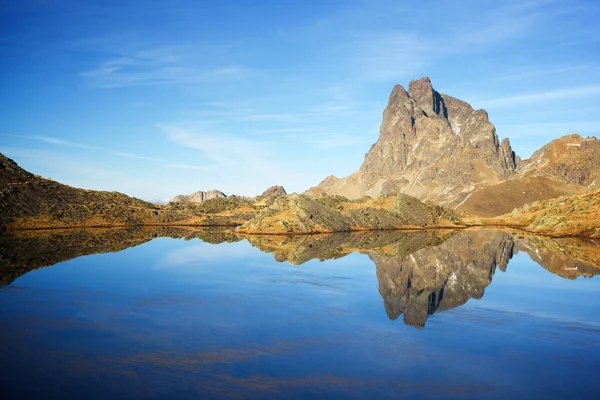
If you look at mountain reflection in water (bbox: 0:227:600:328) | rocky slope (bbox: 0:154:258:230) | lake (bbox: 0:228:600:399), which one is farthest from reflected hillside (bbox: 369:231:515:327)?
rocky slope (bbox: 0:154:258:230)

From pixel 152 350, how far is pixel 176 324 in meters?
4.10

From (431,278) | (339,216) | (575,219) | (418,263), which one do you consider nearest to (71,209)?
(339,216)

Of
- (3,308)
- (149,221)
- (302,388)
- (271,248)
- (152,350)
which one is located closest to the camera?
(302,388)

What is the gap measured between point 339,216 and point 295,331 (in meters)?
76.2

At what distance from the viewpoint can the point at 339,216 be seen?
95.8 meters

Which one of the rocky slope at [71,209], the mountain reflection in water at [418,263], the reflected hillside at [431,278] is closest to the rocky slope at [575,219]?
the mountain reflection in water at [418,263]

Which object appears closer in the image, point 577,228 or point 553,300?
point 553,300

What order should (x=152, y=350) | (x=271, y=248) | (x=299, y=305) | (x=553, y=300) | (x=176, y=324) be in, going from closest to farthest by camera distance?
(x=152, y=350)
(x=176, y=324)
(x=299, y=305)
(x=553, y=300)
(x=271, y=248)

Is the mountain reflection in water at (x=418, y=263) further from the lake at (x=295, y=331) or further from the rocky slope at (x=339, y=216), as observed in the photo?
the rocky slope at (x=339, y=216)

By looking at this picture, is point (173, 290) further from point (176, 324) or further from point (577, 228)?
point (577, 228)

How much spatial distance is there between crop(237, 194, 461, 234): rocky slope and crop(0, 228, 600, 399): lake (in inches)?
1790

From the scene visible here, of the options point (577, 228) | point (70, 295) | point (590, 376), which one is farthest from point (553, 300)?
point (577, 228)

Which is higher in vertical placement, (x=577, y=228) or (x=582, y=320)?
(x=577, y=228)

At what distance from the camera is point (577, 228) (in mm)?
83875
